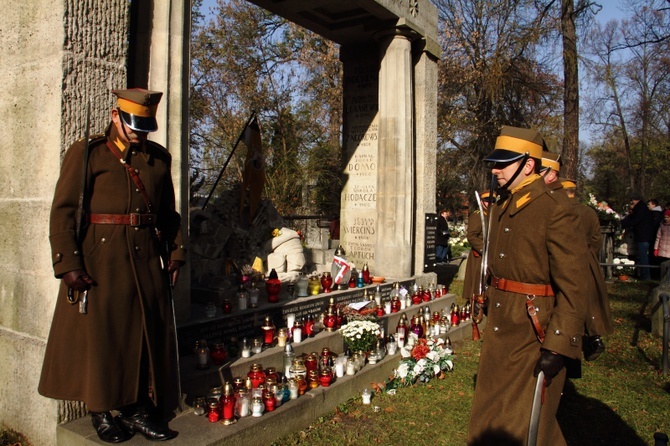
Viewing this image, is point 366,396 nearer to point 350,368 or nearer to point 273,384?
point 350,368

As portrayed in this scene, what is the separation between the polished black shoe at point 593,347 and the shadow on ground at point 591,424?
28.7 inches

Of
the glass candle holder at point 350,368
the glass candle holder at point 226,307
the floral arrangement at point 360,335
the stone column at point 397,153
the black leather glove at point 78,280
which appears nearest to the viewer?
the black leather glove at point 78,280

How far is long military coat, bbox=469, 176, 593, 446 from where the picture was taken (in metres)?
2.96

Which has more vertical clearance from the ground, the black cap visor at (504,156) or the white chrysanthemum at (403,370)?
the black cap visor at (504,156)

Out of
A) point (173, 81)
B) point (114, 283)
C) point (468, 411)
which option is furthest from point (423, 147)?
point (114, 283)

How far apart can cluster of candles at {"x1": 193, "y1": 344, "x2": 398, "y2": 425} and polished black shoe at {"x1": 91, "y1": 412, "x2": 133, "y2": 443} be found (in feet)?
2.15

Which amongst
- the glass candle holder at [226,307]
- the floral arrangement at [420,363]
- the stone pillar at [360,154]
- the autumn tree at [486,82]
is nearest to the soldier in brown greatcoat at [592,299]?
the floral arrangement at [420,363]

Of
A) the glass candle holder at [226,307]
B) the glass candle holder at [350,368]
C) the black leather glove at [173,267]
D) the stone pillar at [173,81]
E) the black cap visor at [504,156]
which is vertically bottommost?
the glass candle holder at [350,368]

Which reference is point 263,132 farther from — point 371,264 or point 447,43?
point 371,264

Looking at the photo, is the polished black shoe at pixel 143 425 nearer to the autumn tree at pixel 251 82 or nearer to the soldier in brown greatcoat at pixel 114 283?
the soldier in brown greatcoat at pixel 114 283

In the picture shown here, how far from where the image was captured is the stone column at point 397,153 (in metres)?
8.50

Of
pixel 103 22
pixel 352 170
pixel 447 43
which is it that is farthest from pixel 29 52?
pixel 447 43

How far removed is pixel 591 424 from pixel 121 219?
4356 millimetres

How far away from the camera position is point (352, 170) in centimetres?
995
